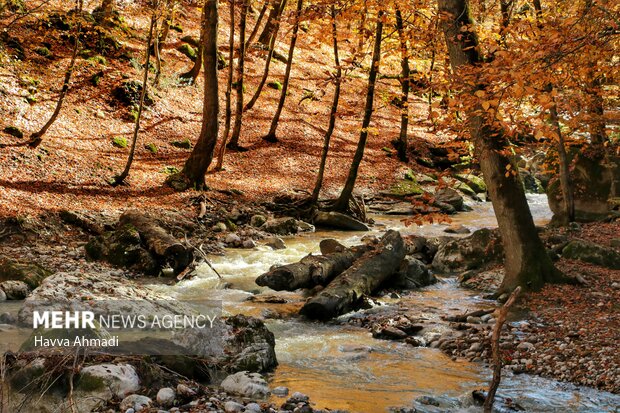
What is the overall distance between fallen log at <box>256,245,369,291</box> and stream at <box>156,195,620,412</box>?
27 centimetres

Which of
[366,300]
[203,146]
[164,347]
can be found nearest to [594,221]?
[366,300]

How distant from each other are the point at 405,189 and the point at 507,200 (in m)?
11.9

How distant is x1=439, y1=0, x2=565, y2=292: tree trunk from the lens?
31.0 feet

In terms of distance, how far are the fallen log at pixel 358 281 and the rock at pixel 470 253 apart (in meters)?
1.89

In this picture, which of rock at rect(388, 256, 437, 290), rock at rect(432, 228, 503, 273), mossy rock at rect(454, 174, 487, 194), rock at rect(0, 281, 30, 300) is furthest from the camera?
mossy rock at rect(454, 174, 487, 194)

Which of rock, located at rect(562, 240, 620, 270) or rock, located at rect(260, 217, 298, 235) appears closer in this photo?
rock, located at rect(562, 240, 620, 270)

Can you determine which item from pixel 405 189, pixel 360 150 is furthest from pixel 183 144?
pixel 405 189

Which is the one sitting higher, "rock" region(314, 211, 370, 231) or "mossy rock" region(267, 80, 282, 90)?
"mossy rock" region(267, 80, 282, 90)

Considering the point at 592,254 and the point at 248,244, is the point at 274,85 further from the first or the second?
the point at 592,254

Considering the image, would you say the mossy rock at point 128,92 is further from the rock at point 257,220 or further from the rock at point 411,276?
the rock at point 411,276

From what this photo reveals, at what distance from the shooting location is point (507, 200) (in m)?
10.0

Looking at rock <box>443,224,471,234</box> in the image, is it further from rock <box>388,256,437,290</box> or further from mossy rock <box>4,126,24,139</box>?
mossy rock <box>4,126,24,139</box>

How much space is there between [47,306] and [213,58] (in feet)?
34.5

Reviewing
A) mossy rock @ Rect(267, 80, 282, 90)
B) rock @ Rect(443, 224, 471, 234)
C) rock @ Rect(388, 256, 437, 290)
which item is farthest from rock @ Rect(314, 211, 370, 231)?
mossy rock @ Rect(267, 80, 282, 90)
